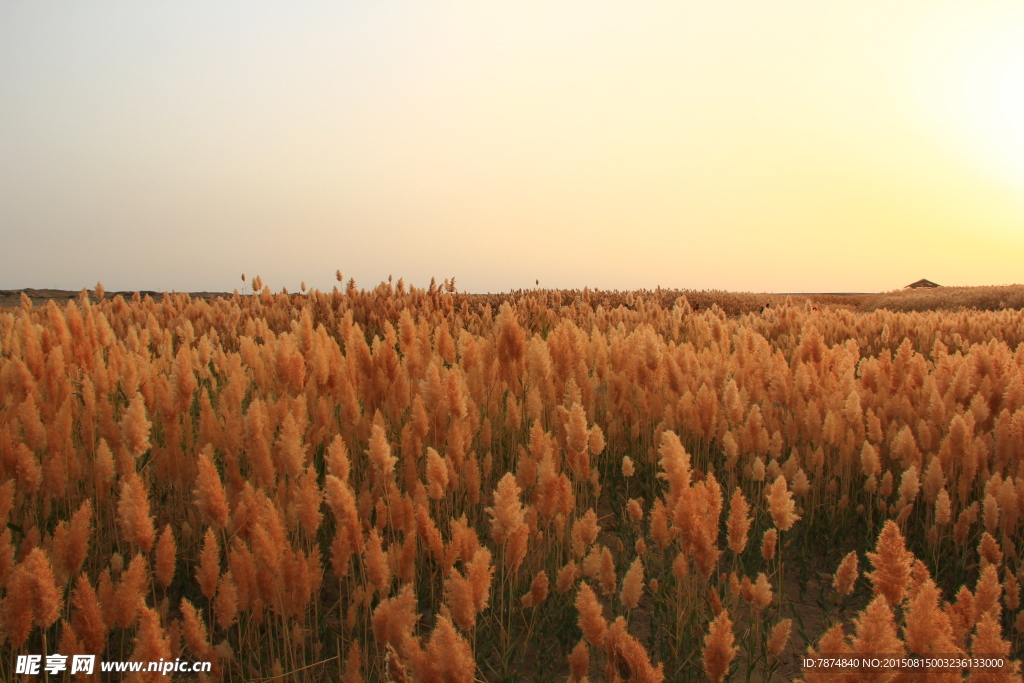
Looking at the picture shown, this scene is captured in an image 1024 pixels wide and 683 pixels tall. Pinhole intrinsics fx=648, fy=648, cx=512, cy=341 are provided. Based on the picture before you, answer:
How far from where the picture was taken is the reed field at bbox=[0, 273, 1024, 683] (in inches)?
58.1

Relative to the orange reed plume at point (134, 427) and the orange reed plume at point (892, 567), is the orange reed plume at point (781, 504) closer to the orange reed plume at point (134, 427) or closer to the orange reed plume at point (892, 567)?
the orange reed plume at point (892, 567)

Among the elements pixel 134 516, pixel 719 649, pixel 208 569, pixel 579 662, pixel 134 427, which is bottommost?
pixel 579 662

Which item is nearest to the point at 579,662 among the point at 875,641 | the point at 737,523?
the point at 737,523

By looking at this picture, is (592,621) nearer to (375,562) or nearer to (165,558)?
(375,562)

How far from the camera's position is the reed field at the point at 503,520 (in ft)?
4.84

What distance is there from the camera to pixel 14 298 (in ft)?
52.4

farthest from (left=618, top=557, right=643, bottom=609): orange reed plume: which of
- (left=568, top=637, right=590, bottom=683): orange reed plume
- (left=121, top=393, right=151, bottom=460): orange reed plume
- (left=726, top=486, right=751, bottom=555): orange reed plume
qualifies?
(left=121, top=393, right=151, bottom=460): orange reed plume

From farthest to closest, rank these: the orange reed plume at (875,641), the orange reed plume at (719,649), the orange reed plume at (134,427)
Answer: the orange reed plume at (134,427)
the orange reed plume at (719,649)
the orange reed plume at (875,641)

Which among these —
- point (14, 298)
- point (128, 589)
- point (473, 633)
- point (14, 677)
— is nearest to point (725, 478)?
point (473, 633)

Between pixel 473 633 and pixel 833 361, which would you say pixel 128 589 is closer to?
pixel 473 633

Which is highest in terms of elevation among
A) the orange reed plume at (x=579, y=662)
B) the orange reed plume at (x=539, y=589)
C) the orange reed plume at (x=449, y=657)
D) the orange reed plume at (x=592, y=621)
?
the orange reed plume at (x=449, y=657)

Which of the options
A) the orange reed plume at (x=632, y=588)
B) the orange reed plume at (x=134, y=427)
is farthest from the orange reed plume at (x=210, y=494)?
the orange reed plume at (x=632, y=588)

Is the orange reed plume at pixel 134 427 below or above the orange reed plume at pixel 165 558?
above

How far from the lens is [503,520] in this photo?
160cm
